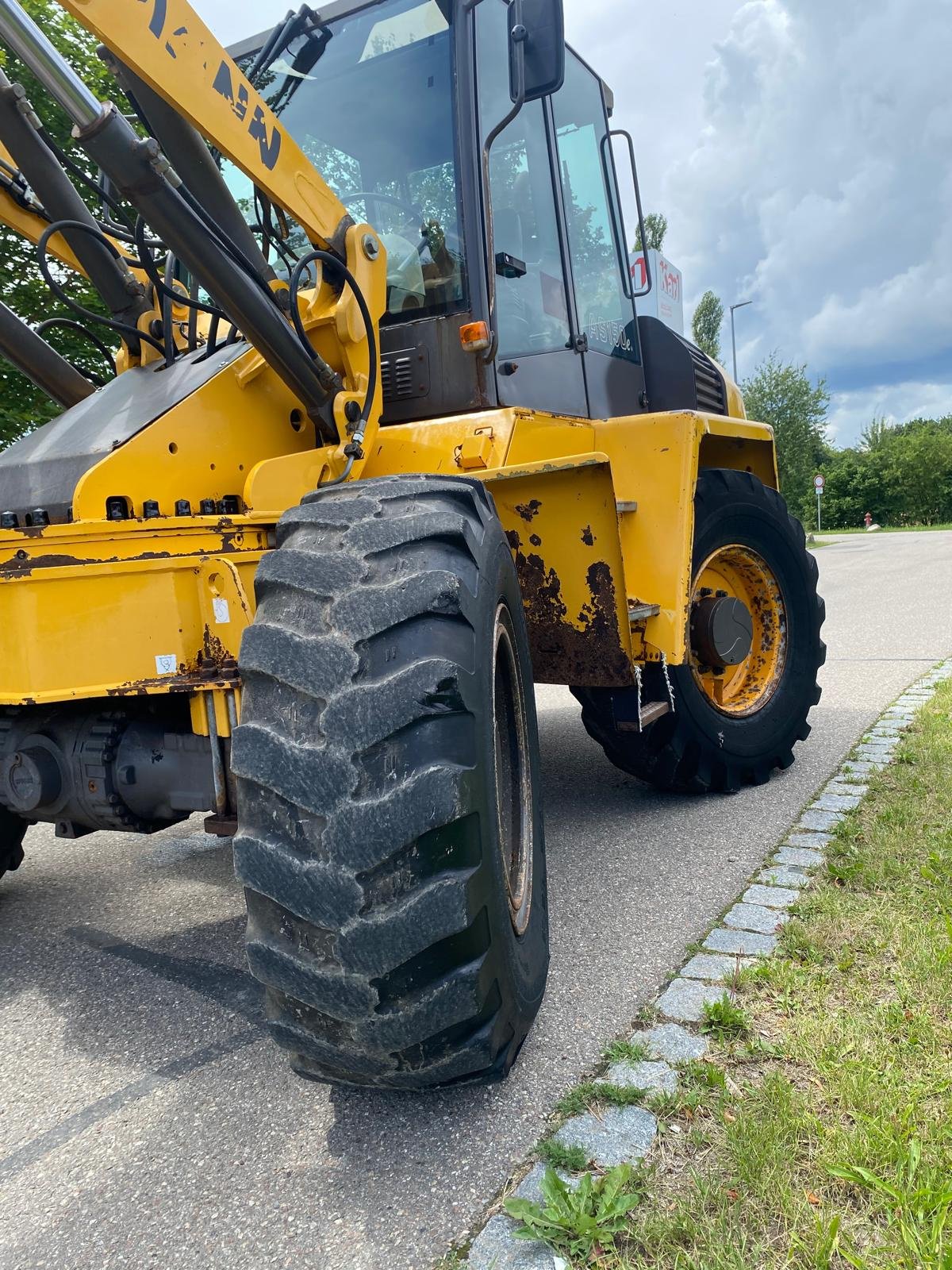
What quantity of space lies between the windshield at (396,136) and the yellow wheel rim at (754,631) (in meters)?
1.90

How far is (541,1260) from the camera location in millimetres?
1698

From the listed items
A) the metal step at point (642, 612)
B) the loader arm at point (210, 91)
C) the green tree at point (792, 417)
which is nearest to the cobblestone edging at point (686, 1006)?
the metal step at point (642, 612)

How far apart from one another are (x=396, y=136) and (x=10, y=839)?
2.80m

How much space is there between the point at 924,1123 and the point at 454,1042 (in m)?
0.97

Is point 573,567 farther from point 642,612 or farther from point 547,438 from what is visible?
point 547,438

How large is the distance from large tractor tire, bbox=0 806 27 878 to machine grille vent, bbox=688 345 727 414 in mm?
3509

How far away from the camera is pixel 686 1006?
8.28 feet

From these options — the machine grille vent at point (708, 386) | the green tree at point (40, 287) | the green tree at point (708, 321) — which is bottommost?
the machine grille vent at point (708, 386)

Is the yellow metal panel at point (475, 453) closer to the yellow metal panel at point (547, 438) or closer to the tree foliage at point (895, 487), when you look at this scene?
the yellow metal panel at point (547, 438)

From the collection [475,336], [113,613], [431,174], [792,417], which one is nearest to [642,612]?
[475,336]

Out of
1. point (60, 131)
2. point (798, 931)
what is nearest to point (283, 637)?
point (798, 931)

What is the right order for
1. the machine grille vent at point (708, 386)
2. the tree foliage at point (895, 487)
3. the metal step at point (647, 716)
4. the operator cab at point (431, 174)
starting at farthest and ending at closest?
1. the tree foliage at point (895, 487)
2. the machine grille vent at point (708, 386)
3. the metal step at point (647, 716)
4. the operator cab at point (431, 174)

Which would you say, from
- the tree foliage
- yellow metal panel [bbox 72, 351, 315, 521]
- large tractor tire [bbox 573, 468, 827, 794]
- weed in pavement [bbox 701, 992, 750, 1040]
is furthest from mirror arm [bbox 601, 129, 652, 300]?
the tree foliage

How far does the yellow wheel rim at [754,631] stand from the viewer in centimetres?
450
